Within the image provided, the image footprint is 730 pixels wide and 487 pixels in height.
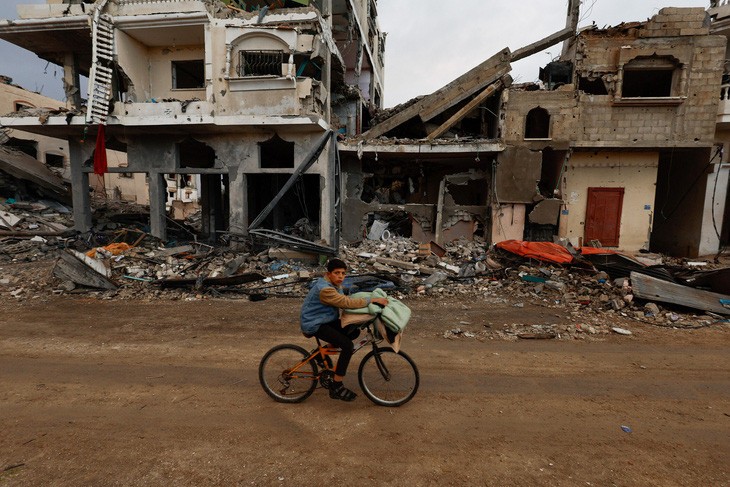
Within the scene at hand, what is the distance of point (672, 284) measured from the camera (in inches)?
298

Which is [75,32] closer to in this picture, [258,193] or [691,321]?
[258,193]

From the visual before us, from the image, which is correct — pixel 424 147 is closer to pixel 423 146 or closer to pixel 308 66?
pixel 423 146

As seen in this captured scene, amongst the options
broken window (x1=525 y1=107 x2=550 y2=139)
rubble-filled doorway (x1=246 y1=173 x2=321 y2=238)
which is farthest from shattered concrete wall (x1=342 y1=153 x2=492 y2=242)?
rubble-filled doorway (x1=246 y1=173 x2=321 y2=238)

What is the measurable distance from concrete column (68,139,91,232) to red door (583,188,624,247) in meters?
18.6

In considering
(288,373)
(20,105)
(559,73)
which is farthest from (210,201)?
(559,73)

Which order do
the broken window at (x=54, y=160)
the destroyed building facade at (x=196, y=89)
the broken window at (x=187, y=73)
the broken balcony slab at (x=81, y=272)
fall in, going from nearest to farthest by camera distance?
the broken balcony slab at (x=81, y=272), the destroyed building facade at (x=196, y=89), the broken window at (x=187, y=73), the broken window at (x=54, y=160)

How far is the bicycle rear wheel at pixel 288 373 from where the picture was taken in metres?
3.80

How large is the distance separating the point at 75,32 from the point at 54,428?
1358cm

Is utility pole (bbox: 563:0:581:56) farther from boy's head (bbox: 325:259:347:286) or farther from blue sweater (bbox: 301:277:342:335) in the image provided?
blue sweater (bbox: 301:277:342:335)

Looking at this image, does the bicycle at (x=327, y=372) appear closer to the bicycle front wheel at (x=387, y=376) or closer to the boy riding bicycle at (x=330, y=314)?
the bicycle front wheel at (x=387, y=376)

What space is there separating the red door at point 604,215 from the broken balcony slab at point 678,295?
654 centimetres

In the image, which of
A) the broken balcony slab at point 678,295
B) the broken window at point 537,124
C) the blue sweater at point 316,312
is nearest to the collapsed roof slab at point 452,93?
the broken window at point 537,124

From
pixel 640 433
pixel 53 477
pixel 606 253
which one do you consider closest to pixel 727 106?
pixel 606 253

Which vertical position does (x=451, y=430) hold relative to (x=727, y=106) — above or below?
below
